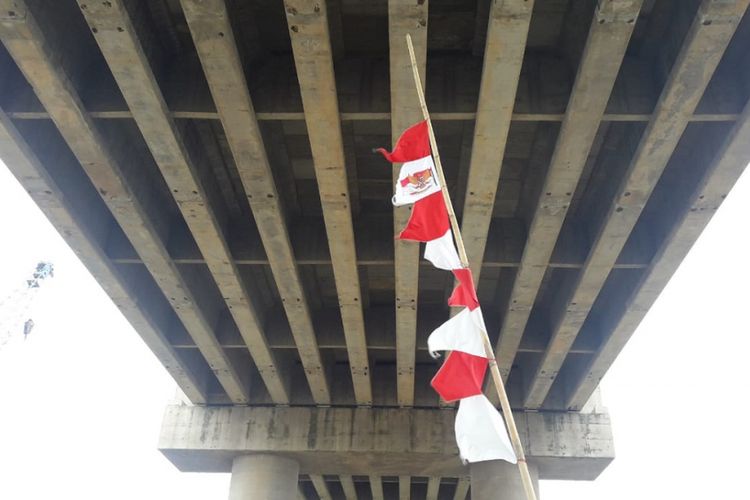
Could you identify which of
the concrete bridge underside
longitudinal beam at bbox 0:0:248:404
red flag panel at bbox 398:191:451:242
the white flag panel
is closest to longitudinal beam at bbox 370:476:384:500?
the concrete bridge underside

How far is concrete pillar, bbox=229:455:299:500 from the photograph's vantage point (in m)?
18.2

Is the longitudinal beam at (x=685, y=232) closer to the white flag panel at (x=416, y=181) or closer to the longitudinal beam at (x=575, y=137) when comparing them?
the longitudinal beam at (x=575, y=137)

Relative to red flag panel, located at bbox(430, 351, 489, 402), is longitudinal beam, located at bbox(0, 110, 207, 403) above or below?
above

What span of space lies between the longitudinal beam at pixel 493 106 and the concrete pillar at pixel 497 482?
9.01 meters

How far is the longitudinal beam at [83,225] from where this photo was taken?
995cm

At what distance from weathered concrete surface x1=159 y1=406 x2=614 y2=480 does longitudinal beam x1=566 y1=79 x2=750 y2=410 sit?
2774 mm

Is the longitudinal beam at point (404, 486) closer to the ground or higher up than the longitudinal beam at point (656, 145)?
closer to the ground

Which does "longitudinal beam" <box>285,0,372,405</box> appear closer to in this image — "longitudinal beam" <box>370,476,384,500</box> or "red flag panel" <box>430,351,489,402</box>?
"red flag panel" <box>430,351,489,402</box>

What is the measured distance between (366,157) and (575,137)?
4072mm

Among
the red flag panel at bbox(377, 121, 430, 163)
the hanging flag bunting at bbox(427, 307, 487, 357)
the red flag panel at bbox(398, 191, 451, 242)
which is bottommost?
the hanging flag bunting at bbox(427, 307, 487, 357)

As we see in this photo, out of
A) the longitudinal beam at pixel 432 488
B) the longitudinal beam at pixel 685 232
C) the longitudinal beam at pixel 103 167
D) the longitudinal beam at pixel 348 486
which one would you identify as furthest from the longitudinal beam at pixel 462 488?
the longitudinal beam at pixel 103 167

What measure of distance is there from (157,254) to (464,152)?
6400 millimetres

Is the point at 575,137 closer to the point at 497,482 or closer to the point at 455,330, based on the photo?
the point at 455,330

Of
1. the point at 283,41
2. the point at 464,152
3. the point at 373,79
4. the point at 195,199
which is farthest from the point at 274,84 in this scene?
the point at 464,152
